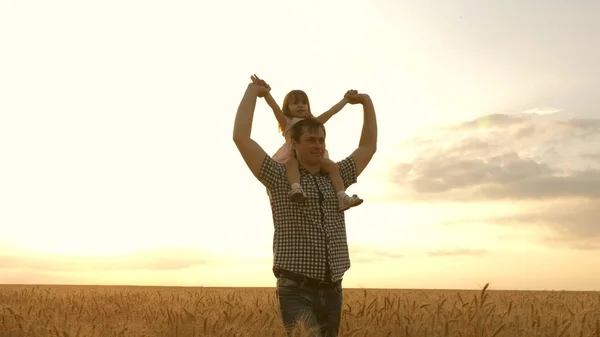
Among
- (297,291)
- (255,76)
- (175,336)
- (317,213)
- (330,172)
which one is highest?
(255,76)

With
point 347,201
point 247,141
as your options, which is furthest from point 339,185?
point 247,141

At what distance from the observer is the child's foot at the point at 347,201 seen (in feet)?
15.2

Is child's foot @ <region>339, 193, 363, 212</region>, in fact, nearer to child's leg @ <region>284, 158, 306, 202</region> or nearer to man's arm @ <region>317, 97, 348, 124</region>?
child's leg @ <region>284, 158, 306, 202</region>

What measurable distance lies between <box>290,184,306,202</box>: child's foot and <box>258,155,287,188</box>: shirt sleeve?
0.20 m

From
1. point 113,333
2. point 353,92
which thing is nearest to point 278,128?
point 353,92

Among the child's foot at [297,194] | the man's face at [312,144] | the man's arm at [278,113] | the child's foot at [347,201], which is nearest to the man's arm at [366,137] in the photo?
the child's foot at [347,201]

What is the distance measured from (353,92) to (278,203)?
1.32 metres

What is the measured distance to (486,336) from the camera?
15.4ft

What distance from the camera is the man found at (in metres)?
4.41

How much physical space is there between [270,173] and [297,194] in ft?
1.00

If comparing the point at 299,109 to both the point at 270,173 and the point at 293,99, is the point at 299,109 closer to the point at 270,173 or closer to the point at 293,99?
the point at 293,99

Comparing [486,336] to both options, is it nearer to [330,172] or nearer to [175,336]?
[330,172]

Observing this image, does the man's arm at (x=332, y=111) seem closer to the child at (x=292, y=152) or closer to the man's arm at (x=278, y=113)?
the child at (x=292, y=152)

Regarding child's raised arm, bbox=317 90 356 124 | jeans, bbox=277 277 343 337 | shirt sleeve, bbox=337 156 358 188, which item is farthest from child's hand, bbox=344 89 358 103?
jeans, bbox=277 277 343 337
